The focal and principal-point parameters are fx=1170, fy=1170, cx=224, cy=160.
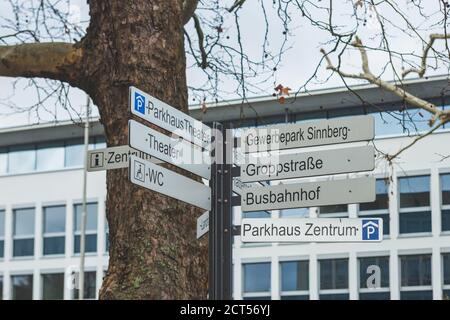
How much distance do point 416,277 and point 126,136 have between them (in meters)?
34.2

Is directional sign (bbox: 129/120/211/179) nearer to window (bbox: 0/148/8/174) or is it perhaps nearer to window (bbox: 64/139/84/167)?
window (bbox: 64/139/84/167)

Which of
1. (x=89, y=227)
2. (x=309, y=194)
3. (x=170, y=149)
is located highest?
(x=89, y=227)

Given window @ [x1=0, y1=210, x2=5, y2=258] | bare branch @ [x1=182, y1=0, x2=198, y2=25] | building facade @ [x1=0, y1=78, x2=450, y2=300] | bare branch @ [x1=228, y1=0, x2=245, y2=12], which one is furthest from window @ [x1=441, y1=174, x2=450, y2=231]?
bare branch @ [x1=182, y1=0, x2=198, y2=25]

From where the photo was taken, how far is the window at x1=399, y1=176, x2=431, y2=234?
42094 mm

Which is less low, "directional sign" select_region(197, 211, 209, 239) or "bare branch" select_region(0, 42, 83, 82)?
"bare branch" select_region(0, 42, 83, 82)

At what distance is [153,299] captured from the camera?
27.3ft

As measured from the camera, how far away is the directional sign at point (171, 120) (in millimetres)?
7742

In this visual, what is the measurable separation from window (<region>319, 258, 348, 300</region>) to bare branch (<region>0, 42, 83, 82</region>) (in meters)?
33.8

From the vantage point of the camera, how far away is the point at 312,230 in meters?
7.65

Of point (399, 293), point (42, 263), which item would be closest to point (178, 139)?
point (399, 293)

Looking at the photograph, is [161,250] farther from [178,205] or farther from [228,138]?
[228,138]

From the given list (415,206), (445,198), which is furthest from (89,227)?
(445,198)

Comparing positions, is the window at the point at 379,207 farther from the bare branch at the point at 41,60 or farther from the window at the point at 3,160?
the bare branch at the point at 41,60

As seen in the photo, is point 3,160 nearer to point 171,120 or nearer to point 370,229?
point 171,120
